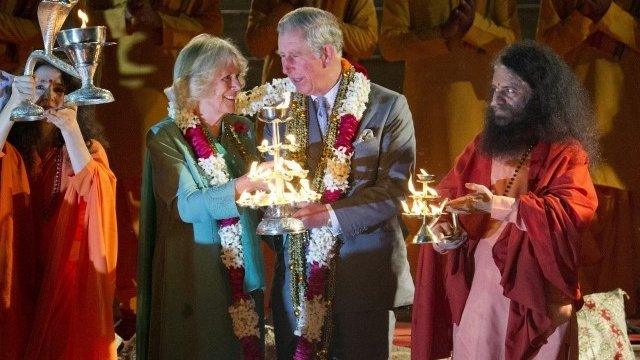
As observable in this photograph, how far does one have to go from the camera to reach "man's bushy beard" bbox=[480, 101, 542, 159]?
4.35 metres

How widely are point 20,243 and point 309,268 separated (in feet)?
4.70

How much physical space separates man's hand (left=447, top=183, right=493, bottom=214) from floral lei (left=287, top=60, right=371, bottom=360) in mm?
639

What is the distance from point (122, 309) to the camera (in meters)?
6.27

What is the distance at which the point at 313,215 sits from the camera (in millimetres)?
4379

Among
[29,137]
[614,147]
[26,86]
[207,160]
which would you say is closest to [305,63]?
[207,160]

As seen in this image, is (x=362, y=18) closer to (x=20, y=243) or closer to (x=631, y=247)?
(x=631, y=247)

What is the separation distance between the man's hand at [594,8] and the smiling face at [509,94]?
261 centimetres

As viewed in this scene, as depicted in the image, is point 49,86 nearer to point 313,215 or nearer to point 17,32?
point 313,215

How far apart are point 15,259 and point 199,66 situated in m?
1.30

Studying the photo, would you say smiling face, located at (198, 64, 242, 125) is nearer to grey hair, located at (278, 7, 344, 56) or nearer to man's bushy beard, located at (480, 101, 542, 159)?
grey hair, located at (278, 7, 344, 56)

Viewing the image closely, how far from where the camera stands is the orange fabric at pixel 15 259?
4637 millimetres

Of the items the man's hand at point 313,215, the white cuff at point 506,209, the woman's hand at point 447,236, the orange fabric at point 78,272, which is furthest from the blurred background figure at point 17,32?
the white cuff at point 506,209

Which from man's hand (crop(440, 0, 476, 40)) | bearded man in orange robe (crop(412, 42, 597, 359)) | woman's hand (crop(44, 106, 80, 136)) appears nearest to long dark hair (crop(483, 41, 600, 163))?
bearded man in orange robe (crop(412, 42, 597, 359))

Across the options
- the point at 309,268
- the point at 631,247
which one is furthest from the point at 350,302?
the point at 631,247
